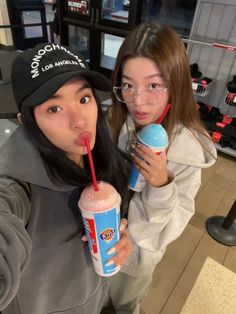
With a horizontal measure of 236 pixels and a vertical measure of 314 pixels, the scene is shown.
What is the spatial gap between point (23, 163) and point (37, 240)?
0.21m

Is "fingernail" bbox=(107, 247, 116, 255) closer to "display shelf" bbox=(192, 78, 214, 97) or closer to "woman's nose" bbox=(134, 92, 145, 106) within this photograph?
"woman's nose" bbox=(134, 92, 145, 106)

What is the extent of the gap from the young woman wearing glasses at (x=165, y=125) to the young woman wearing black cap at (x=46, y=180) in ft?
0.51

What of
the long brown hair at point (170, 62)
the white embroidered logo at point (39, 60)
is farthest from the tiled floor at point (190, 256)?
the white embroidered logo at point (39, 60)

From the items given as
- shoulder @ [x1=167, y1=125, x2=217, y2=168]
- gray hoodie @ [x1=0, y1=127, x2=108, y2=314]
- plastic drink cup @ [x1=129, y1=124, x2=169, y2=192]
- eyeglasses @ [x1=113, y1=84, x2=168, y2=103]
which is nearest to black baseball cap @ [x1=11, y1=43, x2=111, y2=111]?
gray hoodie @ [x1=0, y1=127, x2=108, y2=314]

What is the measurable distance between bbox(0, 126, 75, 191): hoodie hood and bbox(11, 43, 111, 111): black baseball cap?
0.31 ft

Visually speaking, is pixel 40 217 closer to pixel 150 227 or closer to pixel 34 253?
pixel 34 253

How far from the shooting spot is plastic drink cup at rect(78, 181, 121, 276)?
1.90 feet

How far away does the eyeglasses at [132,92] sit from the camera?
0.91 m

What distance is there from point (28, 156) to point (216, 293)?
1404mm

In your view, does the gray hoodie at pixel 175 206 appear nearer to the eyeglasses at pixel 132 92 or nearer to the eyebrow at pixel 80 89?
the eyeglasses at pixel 132 92

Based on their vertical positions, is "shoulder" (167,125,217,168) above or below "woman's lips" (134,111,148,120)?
below

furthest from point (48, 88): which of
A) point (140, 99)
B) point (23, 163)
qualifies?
point (140, 99)

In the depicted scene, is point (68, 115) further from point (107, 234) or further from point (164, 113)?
point (164, 113)

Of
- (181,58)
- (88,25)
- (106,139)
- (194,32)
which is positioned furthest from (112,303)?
(88,25)
